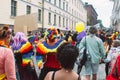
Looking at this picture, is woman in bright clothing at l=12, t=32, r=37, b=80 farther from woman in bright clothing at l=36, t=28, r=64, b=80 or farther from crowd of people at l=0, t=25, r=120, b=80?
woman in bright clothing at l=36, t=28, r=64, b=80

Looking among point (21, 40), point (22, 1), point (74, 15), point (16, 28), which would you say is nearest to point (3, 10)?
point (22, 1)

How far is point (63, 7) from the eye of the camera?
56031 millimetres

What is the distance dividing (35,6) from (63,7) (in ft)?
61.7

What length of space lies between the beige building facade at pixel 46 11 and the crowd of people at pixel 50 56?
453 centimetres

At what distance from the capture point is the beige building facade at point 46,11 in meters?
28.7

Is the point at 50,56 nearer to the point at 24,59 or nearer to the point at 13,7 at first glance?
the point at 24,59

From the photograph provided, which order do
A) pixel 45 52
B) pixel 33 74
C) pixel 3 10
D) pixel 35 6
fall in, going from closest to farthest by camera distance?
1. pixel 45 52
2. pixel 33 74
3. pixel 3 10
4. pixel 35 6

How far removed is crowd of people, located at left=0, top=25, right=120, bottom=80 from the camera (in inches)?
149

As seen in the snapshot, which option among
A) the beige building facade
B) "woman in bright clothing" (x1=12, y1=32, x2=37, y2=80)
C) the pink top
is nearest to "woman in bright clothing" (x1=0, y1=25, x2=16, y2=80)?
the pink top

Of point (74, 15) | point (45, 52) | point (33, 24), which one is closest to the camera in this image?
point (45, 52)

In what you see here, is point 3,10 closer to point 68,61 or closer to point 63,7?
point 68,61

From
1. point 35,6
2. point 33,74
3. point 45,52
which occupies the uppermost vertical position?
point 35,6

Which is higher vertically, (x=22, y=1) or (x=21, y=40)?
(x=22, y=1)

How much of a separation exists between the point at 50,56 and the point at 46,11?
118 feet
